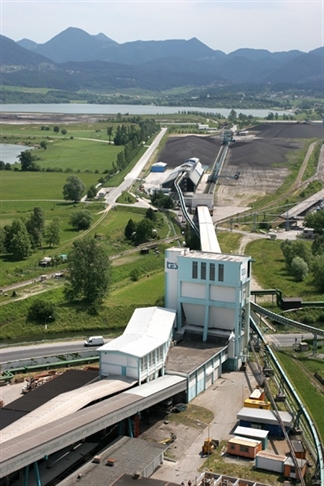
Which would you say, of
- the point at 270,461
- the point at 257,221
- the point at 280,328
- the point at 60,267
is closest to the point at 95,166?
the point at 257,221

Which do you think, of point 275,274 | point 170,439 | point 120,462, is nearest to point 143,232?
point 275,274

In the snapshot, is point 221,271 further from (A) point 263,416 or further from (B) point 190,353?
(A) point 263,416

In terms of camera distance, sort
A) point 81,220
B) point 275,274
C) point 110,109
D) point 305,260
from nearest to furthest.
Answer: point 275,274 → point 305,260 → point 81,220 → point 110,109

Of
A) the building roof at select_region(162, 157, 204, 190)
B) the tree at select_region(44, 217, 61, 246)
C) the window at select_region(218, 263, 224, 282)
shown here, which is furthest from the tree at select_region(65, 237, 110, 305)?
the building roof at select_region(162, 157, 204, 190)

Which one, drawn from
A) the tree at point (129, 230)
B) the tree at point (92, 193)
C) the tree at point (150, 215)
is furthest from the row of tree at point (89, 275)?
the tree at point (92, 193)

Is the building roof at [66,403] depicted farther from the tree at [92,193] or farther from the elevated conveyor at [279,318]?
the tree at [92,193]

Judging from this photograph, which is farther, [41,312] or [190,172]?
[190,172]
